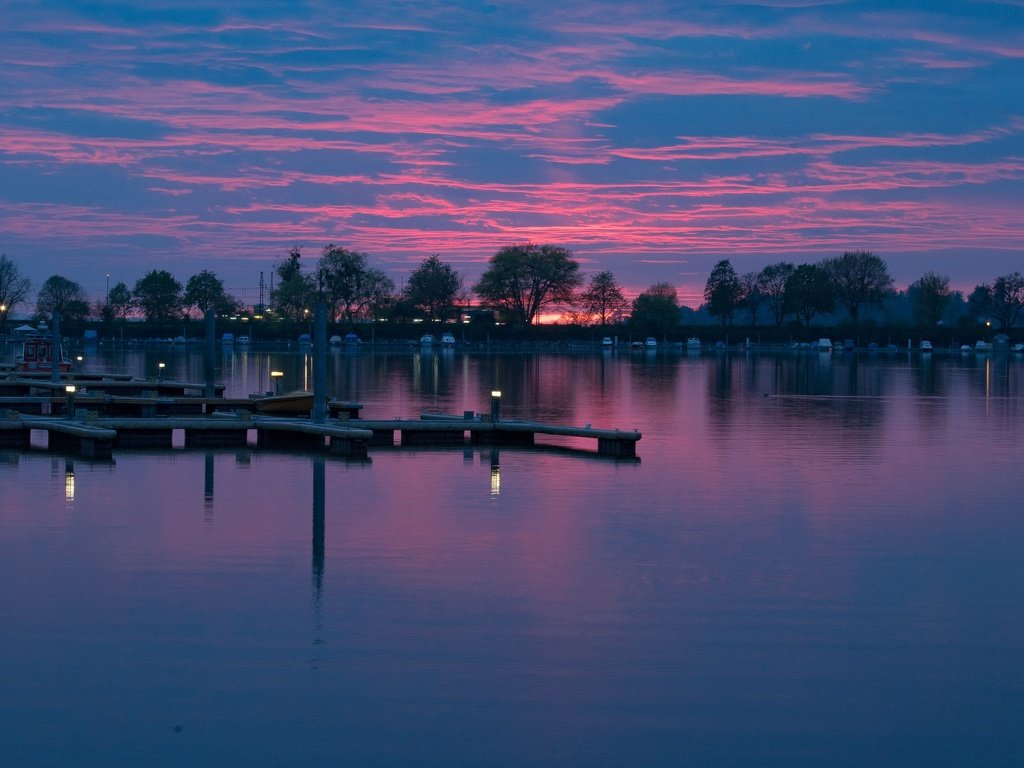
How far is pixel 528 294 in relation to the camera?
167250mm

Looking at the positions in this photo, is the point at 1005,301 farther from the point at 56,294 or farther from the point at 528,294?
the point at 56,294

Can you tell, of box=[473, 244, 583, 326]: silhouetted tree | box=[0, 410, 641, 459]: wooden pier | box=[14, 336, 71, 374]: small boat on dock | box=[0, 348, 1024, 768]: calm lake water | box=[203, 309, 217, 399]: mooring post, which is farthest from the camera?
box=[473, 244, 583, 326]: silhouetted tree

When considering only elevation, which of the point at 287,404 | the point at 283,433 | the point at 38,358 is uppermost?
the point at 38,358

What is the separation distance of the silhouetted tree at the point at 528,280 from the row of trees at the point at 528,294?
5.1 inches

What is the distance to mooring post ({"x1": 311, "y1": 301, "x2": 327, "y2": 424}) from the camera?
32125 millimetres

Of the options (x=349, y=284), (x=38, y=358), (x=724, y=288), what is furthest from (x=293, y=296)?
(x=38, y=358)

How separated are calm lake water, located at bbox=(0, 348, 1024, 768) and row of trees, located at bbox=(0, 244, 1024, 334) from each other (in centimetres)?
13624

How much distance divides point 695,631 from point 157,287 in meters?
167

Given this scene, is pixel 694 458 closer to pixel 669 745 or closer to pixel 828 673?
pixel 828 673

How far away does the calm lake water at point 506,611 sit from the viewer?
11258 mm

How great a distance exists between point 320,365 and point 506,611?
701 inches

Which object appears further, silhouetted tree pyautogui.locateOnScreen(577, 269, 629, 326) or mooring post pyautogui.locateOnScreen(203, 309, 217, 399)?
silhouetted tree pyautogui.locateOnScreen(577, 269, 629, 326)

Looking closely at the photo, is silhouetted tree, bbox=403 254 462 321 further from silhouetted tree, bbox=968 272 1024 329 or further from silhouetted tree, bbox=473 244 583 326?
silhouetted tree, bbox=968 272 1024 329

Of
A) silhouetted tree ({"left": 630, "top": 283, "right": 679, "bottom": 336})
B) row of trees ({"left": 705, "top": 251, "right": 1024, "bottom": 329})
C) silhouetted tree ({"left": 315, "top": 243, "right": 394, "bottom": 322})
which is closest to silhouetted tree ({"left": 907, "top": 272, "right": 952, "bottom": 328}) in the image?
row of trees ({"left": 705, "top": 251, "right": 1024, "bottom": 329})
